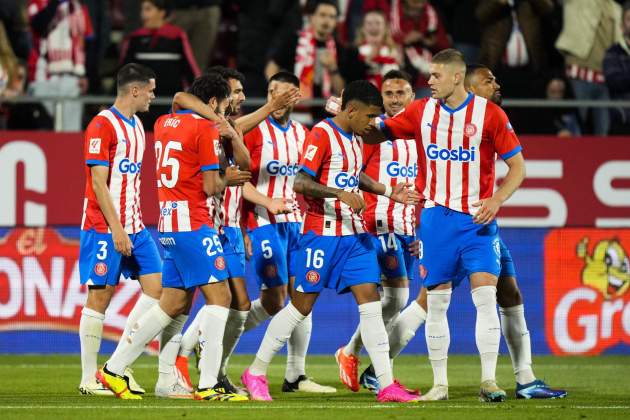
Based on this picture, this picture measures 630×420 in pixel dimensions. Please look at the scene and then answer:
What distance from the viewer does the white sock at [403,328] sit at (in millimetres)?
10406

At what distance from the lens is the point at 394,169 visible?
10.7 meters

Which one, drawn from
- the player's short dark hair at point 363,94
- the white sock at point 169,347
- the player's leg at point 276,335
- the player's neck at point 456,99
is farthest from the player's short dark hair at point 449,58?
the white sock at point 169,347

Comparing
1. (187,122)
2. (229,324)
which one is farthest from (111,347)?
(187,122)

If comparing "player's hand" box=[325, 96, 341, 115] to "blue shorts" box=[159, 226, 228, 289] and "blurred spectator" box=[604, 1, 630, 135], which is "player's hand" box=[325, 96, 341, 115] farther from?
"blurred spectator" box=[604, 1, 630, 135]

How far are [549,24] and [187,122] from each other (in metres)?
7.77

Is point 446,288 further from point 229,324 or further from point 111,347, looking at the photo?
point 111,347

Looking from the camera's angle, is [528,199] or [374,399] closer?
[374,399]

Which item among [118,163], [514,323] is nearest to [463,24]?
[514,323]

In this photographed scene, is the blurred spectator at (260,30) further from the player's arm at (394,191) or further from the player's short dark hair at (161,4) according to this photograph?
the player's arm at (394,191)

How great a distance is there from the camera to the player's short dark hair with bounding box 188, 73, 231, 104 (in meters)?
8.98

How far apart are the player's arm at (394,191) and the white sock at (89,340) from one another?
2.28 meters

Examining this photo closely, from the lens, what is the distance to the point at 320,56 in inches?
571

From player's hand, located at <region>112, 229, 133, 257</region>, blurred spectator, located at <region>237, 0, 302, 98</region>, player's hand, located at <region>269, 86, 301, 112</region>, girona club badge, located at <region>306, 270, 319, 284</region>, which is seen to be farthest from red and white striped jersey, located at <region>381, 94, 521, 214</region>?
blurred spectator, located at <region>237, 0, 302, 98</region>

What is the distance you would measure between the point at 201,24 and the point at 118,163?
19.0 feet
